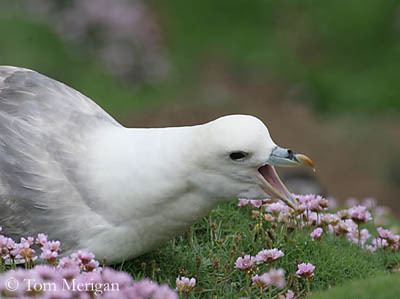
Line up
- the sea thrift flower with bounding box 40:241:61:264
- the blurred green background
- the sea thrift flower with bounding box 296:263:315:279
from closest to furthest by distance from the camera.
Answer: the sea thrift flower with bounding box 40:241:61:264 < the sea thrift flower with bounding box 296:263:315:279 < the blurred green background

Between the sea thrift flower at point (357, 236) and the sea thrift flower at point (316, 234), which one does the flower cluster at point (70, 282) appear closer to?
the sea thrift flower at point (316, 234)

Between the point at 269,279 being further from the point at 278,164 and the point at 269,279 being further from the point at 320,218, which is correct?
the point at 320,218

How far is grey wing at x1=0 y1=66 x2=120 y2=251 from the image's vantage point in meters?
4.84

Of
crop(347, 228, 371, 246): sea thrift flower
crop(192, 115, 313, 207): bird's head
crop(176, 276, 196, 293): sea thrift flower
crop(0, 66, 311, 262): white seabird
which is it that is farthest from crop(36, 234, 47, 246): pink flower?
crop(347, 228, 371, 246): sea thrift flower

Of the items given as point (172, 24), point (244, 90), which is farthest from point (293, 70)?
point (172, 24)

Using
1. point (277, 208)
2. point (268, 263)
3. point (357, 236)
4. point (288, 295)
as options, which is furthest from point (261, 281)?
point (357, 236)

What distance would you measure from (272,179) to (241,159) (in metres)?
0.21

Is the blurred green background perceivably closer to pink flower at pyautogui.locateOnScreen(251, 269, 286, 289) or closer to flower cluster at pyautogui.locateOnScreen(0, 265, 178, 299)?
pink flower at pyautogui.locateOnScreen(251, 269, 286, 289)

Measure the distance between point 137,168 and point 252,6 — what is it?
8.59 m

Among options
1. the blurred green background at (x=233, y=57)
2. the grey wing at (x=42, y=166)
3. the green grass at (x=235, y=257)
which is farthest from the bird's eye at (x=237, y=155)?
the blurred green background at (x=233, y=57)

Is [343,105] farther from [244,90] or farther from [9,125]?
[9,125]

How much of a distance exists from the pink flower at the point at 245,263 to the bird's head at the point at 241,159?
270 mm

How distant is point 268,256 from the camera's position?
475 cm

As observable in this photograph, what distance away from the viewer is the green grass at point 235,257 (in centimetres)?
491
